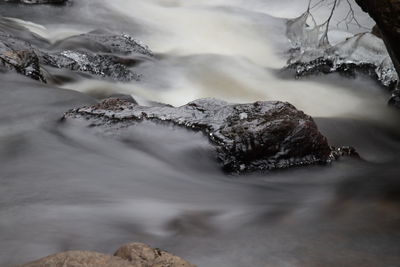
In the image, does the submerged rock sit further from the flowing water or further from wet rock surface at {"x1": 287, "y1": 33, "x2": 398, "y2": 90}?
wet rock surface at {"x1": 287, "y1": 33, "x2": 398, "y2": 90}

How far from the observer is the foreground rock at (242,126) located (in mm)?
4492

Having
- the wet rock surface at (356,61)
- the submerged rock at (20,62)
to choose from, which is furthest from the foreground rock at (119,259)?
the wet rock surface at (356,61)

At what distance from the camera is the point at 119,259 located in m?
2.07

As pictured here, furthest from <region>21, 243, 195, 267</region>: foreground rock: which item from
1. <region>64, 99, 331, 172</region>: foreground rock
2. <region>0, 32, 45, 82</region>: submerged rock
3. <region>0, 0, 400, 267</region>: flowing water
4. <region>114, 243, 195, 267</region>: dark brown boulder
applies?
<region>0, 32, 45, 82</region>: submerged rock

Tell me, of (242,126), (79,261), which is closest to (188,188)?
(242,126)

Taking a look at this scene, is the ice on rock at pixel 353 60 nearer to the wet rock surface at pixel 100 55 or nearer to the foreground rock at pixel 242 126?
the wet rock surface at pixel 100 55

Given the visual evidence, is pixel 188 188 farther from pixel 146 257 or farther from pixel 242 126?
pixel 146 257

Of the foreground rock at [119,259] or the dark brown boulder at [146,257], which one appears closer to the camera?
the foreground rock at [119,259]

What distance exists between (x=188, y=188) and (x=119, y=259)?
2037 millimetres

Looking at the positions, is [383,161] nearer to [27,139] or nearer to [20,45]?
[27,139]

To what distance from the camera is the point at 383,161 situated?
5547mm

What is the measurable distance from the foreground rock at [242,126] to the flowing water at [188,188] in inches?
5.0

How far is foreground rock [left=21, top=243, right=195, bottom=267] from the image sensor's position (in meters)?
1.98

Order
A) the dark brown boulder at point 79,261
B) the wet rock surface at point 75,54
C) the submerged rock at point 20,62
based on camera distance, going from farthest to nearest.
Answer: the wet rock surface at point 75,54 → the submerged rock at point 20,62 → the dark brown boulder at point 79,261
